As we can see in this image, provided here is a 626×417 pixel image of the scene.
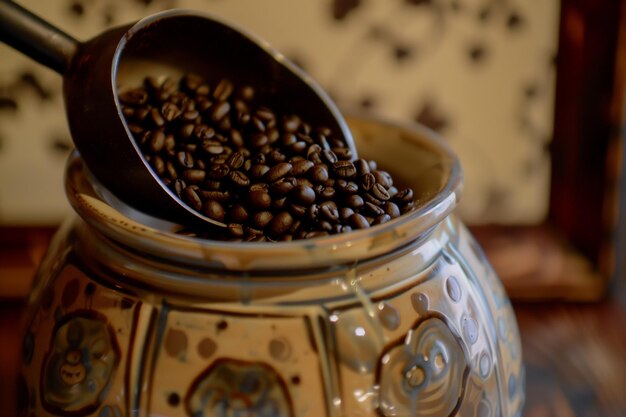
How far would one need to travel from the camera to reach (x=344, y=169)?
25.4 inches

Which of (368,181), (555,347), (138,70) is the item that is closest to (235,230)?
(368,181)

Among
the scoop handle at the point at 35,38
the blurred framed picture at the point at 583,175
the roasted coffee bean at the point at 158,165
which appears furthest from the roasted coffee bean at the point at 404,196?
the blurred framed picture at the point at 583,175

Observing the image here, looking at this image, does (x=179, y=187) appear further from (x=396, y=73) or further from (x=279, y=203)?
(x=396, y=73)

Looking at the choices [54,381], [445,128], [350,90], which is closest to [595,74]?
[445,128]

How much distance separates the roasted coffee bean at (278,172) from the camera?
25.0 inches

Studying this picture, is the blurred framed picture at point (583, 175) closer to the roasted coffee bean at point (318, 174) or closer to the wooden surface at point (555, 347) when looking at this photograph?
the wooden surface at point (555, 347)

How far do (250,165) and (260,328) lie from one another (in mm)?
212

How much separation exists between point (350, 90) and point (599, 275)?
434mm

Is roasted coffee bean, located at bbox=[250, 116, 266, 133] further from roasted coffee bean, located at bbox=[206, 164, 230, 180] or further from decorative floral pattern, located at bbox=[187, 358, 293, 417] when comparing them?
decorative floral pattern, located at bbox=[187, 358, 293, 417]

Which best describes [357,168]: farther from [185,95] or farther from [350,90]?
[350,90]

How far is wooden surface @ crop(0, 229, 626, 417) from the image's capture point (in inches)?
33.2

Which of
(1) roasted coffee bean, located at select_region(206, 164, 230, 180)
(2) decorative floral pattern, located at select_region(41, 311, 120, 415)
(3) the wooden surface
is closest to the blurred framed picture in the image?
(3) the wooden surface

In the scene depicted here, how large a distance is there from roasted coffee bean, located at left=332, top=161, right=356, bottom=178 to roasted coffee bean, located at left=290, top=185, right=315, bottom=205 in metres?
0.04

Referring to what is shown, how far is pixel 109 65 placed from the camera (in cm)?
62
